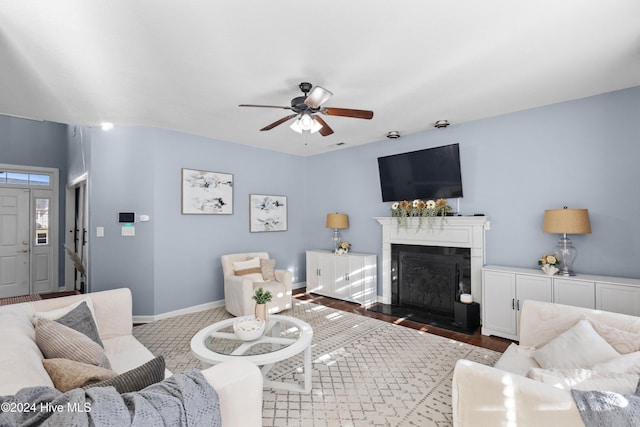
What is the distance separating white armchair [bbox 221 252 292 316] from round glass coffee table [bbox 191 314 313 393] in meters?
1.25

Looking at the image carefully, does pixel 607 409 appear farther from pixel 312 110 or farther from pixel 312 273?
pixel 312 273

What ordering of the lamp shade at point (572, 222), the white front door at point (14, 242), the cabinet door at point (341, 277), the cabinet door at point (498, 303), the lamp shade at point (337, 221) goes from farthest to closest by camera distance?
the lamp shade at point (337, 221) < the white front door at point (14, 242) < the cabinet door at point (341, 277) < the cabinet door at point (498, 303) < the lamp shade at point (572, 222)

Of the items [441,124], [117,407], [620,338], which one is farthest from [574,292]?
[117,407]

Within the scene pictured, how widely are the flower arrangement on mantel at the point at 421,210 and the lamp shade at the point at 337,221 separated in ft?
3.05

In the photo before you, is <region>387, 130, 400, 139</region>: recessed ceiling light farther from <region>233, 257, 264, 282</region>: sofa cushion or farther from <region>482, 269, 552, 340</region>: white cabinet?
<region>233, 257, 264, 282</region>: sofa cushion

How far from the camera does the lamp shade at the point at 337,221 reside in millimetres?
5301

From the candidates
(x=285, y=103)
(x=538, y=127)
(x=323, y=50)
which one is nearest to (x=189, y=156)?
(x=285, y=103)

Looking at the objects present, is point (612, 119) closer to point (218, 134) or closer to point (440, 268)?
point (440, 268)

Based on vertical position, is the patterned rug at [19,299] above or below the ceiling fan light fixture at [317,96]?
below

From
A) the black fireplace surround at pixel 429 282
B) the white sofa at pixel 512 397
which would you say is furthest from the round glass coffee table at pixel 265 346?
the black fireplace surround at pixel 429 282

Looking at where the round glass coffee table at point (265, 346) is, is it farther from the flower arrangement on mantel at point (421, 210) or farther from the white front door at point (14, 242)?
the white front door at point (14, 242)

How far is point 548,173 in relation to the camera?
352 cm

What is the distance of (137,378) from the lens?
1.13 m

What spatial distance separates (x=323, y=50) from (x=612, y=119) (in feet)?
10.5
